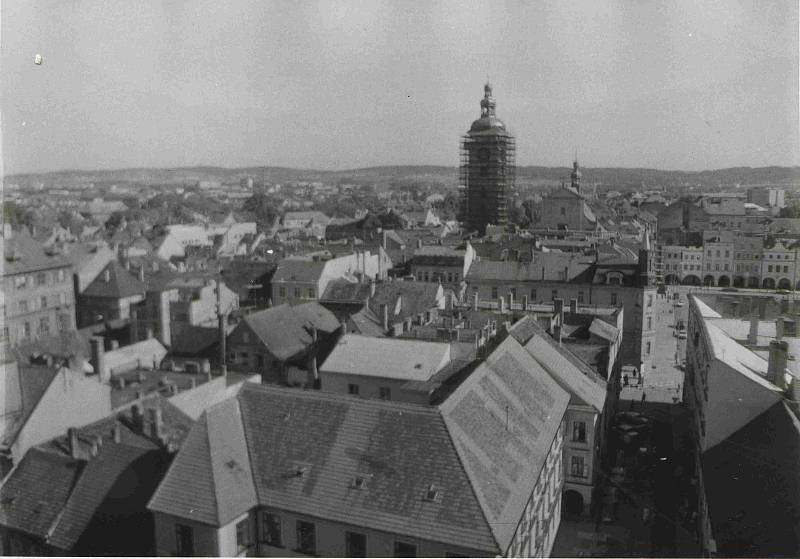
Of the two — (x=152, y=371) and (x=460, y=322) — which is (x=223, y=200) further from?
(x=460, y=322)

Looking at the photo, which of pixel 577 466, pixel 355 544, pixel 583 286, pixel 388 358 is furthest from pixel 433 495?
pixel 583 286

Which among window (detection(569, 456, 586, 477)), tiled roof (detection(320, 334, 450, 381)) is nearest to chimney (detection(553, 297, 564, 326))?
window (detection(569, 456, 586, 477))

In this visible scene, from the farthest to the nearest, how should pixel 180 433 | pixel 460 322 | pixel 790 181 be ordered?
1. pixel 460 322
2. pixel 790 181
3. pixel 180 433

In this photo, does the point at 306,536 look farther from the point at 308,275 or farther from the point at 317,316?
the point at 308,275

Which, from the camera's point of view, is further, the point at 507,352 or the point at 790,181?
the point at 507,352

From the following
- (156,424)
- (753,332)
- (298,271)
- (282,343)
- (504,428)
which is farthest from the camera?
(298,271)

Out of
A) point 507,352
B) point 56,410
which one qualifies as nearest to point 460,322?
point 507,352

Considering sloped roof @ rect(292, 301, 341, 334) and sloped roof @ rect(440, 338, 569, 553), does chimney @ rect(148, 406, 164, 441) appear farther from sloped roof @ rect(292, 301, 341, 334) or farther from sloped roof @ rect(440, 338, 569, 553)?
sloped roof @ rect(292, 301, 341, 334)
